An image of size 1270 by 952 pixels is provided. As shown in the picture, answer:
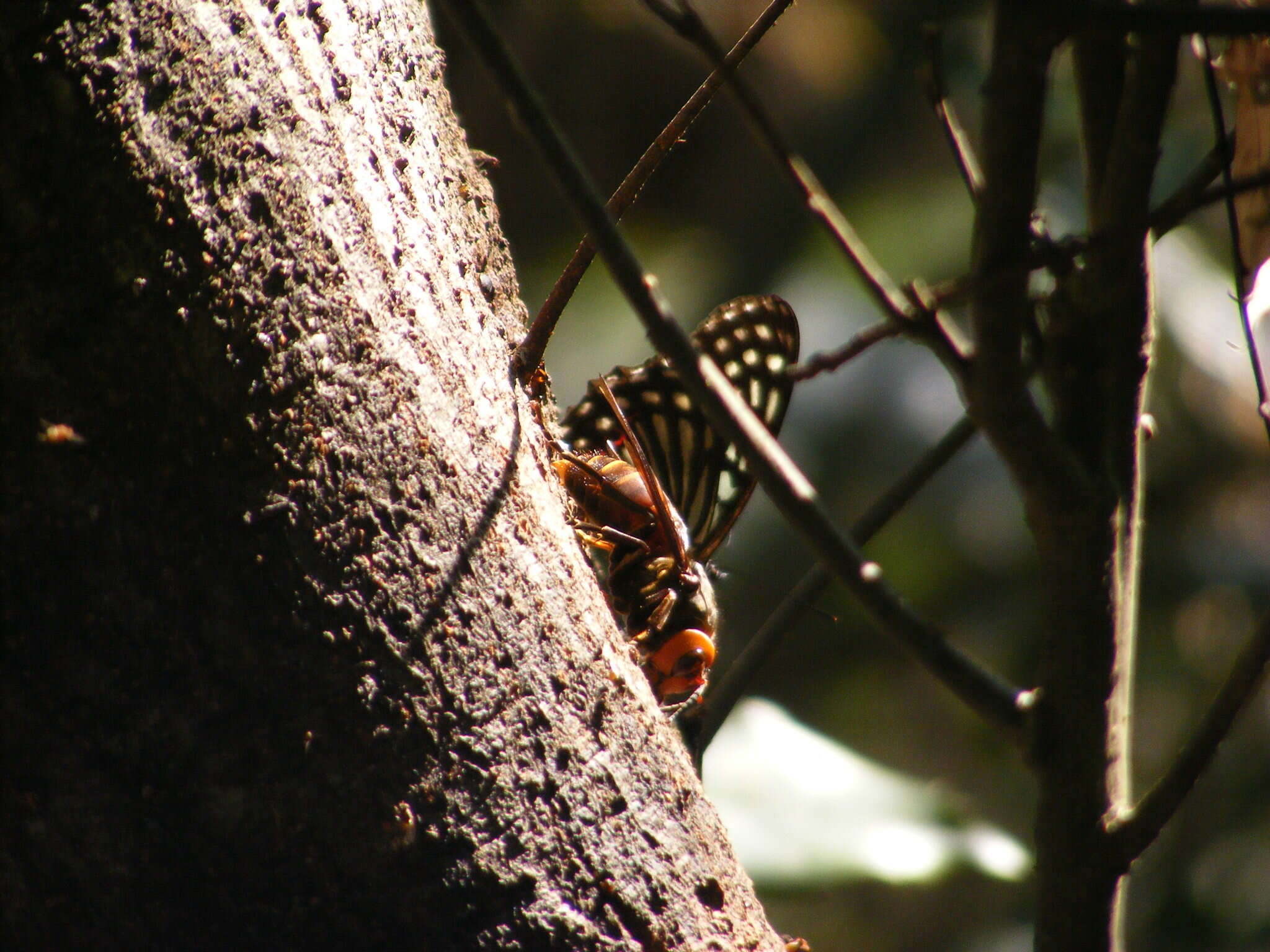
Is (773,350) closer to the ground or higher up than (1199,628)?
closer to the ground

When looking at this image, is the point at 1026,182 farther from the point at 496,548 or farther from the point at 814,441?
the point at 814,441

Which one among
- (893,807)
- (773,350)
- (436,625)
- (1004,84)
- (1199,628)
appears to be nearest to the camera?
(1004,84)

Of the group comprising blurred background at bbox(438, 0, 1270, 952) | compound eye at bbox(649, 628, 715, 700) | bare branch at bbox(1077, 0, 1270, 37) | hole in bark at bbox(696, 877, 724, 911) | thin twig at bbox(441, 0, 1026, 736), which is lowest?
hole in bark at bbox(696, 877, 724, 911)

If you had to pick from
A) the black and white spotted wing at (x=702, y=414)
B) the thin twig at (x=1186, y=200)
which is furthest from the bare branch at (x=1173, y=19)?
the black and white spotted wing at (x=702, y=414)

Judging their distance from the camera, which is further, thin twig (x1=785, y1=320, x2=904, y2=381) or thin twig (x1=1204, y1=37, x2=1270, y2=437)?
thin twig (x1=1204, y1=37, x2=1270, y2=437)

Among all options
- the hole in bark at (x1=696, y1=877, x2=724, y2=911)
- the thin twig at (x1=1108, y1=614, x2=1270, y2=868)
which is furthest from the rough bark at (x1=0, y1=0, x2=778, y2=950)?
the thin twig at (x1=1108, y1=614, x2=1270, y2=868)

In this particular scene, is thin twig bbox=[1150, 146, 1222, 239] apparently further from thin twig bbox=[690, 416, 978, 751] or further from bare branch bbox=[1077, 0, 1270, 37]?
thin twig bbox=[690, 416, 978, 751]

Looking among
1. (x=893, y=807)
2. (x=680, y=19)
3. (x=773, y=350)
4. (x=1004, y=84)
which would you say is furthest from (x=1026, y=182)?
(x=893, y=807)

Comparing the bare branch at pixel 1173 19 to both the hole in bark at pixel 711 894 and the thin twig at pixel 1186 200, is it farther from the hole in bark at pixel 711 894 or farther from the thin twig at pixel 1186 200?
the hole in bark at pixel 711 894
